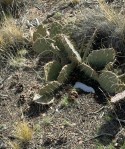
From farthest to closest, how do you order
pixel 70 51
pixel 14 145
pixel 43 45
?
pixel 43 45, pixel 70 51, pixel 14 145

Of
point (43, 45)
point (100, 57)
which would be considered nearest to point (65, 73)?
point (100, 57)

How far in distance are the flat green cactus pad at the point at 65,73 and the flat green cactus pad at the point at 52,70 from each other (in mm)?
148

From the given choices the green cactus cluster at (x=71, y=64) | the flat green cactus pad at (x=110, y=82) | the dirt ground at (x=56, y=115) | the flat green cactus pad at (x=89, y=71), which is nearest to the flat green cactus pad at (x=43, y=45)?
the green cactus cluster at (x=71, y=64)

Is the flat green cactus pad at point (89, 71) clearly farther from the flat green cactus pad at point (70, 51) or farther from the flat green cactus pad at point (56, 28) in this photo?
the flat green cactus pad at point (56, 28)

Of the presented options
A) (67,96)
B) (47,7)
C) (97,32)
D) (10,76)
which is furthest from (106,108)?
(47,7)

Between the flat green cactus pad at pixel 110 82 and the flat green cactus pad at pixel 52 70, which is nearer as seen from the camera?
the flat green cactus pad at pixel 110 82

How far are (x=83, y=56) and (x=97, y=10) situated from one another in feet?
2.66

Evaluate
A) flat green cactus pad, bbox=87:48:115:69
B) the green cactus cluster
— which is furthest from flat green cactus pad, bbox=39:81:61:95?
flat green cactus pad, bbox=87:48:115:69

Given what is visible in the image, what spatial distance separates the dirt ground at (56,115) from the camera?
4020 mm

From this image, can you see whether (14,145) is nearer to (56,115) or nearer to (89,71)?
(56,115)

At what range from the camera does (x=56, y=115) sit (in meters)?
4.36

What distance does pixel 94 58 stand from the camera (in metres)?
4.55

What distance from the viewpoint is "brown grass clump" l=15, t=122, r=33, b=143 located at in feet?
13.3

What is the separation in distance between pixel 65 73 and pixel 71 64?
13 cm
